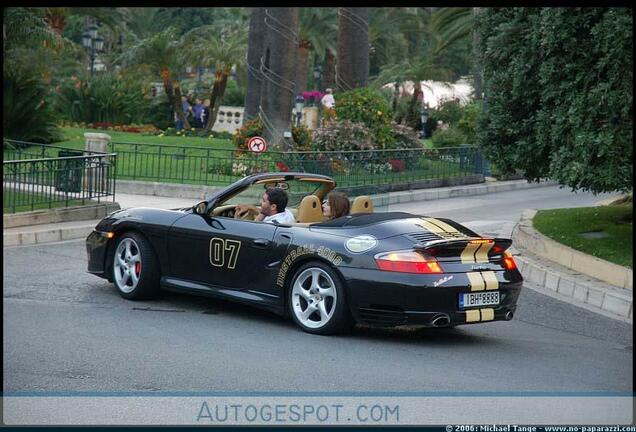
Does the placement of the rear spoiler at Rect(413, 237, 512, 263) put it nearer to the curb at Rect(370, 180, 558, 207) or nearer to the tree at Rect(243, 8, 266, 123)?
the curb at Rect(370, 180, 558, 207)

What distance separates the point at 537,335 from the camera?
33.7 ft

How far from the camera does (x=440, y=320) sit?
30.1 ft

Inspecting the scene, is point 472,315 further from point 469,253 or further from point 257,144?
point 257,144

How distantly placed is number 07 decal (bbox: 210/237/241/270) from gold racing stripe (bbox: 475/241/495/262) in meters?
2.19

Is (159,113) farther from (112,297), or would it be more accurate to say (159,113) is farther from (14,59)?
(112,297)

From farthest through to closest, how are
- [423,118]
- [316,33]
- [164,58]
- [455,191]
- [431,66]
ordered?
[316,33] < [431,66] < [423,118] < [164,58] < [455,191]

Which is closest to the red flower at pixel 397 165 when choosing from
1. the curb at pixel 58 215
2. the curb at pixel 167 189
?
the curb at pixel 167 189

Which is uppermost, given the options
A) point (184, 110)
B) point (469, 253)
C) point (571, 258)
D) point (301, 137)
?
point (184, 110)

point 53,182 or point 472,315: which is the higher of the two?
point 53,182

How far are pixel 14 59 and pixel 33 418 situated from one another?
26.3 m

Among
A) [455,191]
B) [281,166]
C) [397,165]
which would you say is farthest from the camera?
[455,191]

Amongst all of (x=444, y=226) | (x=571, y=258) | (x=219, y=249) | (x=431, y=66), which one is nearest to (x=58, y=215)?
(x=219, y=249)

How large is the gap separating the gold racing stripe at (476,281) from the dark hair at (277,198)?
2155 millimetres

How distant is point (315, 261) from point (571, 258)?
5190 mm
